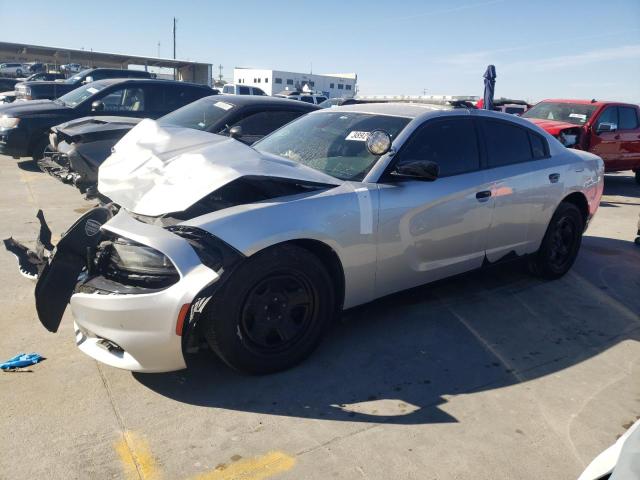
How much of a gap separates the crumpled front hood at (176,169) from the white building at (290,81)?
51.7 metres

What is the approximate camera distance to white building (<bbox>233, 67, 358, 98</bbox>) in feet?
189

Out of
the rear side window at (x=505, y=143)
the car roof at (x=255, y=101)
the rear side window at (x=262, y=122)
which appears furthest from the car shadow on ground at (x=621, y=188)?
the rear side window at (x=262, y=122)

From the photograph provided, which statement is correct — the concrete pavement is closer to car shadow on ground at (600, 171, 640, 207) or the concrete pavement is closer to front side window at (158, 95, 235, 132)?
front side window at (158, 95, 235, 132)

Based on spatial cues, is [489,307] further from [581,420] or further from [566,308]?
[581,420]

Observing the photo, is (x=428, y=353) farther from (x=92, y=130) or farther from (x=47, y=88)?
(x=47, y=88)

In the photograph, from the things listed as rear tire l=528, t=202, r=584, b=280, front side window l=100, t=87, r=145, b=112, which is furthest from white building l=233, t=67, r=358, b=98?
rear tire l=528, t=202, r=584, b=280

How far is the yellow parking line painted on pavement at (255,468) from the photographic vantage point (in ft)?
7.69

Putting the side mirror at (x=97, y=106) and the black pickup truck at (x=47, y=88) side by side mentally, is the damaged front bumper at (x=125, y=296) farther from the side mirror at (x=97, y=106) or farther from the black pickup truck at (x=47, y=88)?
the black pickup truck at (x=47, y=88)

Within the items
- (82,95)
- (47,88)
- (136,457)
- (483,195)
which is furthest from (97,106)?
(136,457)

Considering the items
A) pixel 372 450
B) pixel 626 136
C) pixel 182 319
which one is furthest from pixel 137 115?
pixel 626 136

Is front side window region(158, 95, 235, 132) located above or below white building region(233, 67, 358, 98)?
below

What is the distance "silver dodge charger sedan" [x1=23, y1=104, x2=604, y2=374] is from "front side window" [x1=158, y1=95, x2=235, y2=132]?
2.56 metres

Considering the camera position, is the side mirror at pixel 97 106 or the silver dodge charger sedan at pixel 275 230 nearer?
the silver dodge charger sedan at pixel 275 230

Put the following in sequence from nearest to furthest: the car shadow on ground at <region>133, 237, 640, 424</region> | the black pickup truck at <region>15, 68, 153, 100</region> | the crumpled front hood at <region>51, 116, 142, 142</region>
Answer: the car shadow on ground at <region>133, 237, 640, 424</region> < the crumpled front hood at <region>51, 116, 142, 142</region> < the black pickup truck at <region>15, 68, 153, 100</region>
